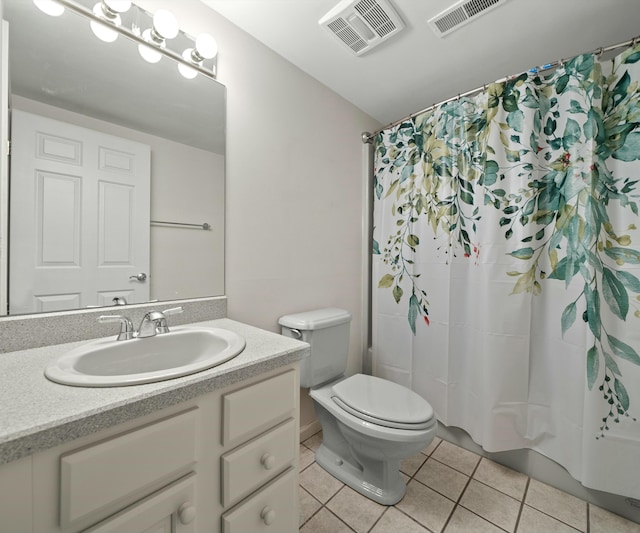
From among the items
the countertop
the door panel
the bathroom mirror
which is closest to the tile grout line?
the countertop

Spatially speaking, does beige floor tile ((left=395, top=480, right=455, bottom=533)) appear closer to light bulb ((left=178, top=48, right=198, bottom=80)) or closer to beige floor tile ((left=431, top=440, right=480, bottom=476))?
beige floor tile ((left=431, top=440, right=480, bottom=476))

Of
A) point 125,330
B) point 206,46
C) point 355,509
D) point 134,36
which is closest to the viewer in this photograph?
point 125,330

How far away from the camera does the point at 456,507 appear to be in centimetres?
129

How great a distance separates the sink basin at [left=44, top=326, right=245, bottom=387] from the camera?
0.63m

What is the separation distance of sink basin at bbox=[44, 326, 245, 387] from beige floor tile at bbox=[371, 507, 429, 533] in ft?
3.39

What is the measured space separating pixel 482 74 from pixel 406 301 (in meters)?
1.40

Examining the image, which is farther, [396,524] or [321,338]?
[321,338]

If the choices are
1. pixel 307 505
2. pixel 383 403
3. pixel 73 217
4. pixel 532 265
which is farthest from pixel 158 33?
pixel 307 505

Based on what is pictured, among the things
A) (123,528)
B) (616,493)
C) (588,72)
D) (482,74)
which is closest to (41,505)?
(123,528)

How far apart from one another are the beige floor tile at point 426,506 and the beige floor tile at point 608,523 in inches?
22.4

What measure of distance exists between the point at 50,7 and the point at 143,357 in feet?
3.84

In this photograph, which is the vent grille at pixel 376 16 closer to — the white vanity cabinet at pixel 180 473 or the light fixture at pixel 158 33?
the light fixture at pixel 158 33

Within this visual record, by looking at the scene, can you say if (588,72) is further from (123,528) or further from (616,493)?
(123,528)

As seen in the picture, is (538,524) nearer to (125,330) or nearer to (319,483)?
(319,483)
